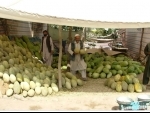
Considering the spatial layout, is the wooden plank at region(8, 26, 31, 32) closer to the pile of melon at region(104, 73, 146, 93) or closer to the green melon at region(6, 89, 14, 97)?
the green melon at region(6, 89, 14, 97)

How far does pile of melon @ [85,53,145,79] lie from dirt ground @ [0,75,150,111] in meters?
1.48

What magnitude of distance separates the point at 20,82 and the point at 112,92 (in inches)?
101

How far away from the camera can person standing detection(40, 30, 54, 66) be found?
28.5ft

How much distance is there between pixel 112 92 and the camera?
6.70 metres

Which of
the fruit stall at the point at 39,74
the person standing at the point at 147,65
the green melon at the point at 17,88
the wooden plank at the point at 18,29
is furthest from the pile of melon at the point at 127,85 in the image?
the wooden plank at the point at 18,29

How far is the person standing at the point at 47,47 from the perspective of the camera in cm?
869

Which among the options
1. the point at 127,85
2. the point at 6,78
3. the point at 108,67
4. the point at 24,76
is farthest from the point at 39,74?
the point at 108,67

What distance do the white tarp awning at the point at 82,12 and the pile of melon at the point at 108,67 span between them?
112 inches

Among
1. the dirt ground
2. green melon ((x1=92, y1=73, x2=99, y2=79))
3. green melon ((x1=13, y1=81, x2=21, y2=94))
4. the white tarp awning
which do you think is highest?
the white tarp awning

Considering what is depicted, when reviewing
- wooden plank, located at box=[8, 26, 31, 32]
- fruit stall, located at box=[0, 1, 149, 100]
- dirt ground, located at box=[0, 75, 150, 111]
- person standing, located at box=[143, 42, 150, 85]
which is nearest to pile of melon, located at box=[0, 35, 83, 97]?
fruit stall, located at box=[0, 1, 149, 100]

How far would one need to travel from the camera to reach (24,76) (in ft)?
20.9

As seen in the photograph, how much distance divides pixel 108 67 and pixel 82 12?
3.33m

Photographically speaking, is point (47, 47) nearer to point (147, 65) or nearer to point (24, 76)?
point (24, 76)

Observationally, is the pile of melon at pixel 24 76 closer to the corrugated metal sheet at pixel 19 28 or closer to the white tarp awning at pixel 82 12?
the white tarp awning at pixel 82 12
